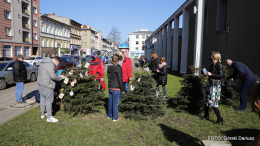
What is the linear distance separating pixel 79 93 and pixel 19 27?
3422cm

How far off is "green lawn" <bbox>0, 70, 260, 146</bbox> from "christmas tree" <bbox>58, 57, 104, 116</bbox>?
34 centimetres

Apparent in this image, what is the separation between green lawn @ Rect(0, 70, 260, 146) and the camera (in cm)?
396

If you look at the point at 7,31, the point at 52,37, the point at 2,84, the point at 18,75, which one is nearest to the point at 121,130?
the point at 18,75

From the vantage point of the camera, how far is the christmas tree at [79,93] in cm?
527

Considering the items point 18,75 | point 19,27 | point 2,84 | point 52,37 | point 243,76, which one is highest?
point 52,37

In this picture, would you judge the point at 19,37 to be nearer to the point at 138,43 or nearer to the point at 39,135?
the point at 39,135

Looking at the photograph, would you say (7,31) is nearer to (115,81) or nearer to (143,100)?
(115,81)

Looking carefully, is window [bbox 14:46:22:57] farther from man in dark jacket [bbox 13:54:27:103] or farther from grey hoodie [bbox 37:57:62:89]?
grey hoodie [bbox 37:57:62:89]

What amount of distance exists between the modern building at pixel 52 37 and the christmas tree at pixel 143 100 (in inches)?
1597

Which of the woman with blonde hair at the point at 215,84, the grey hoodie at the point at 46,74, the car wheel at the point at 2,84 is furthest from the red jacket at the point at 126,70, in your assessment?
the car wheel at the point at 2,84

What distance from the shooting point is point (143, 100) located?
517 centimetres

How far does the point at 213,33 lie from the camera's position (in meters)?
13.3

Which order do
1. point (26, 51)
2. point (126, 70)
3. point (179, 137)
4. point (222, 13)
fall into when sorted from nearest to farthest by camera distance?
point (179, 137), point (126, 70), point (222, 13), point (26, 51)

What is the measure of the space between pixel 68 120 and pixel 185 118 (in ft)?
11.3
